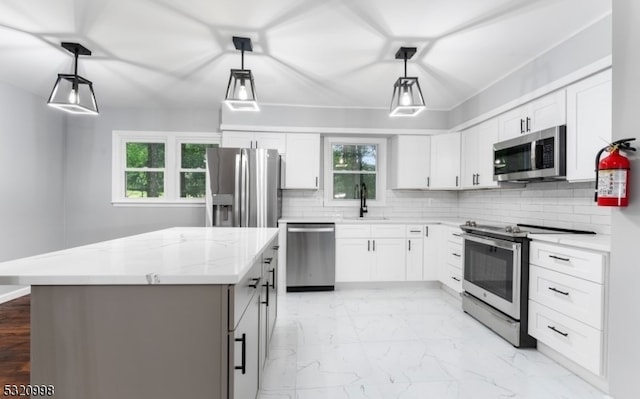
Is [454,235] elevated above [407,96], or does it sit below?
below

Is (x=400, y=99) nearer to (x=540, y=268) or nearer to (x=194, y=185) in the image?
(x=540, y=268)

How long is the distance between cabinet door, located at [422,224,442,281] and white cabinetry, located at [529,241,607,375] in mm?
1726

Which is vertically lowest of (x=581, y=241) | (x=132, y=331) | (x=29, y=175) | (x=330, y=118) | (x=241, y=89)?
(x=132, y=331)

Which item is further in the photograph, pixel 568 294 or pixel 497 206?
pixel 497 206

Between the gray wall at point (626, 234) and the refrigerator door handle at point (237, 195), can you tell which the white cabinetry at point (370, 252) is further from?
the gray wall at point (626, 234)

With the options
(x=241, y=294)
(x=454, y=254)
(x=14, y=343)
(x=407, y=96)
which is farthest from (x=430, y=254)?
(x=14, y=343)

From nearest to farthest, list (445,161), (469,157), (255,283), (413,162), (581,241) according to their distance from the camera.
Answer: (255,283) < (581,241) < (469,157) < (445,161) < (413,162)

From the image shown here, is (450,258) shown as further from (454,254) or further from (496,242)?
(496,242)

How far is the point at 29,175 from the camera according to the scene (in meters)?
4.00

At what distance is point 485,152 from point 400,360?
2591 mm

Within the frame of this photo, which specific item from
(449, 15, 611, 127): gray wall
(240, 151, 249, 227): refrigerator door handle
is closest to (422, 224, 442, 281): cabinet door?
(449, 15, 611, 127): gray wall

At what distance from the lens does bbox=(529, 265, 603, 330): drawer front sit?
1988 mm

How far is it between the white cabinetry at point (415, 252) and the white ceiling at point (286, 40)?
180cm

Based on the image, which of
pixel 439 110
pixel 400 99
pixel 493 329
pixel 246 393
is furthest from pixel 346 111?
pixel 246 393
